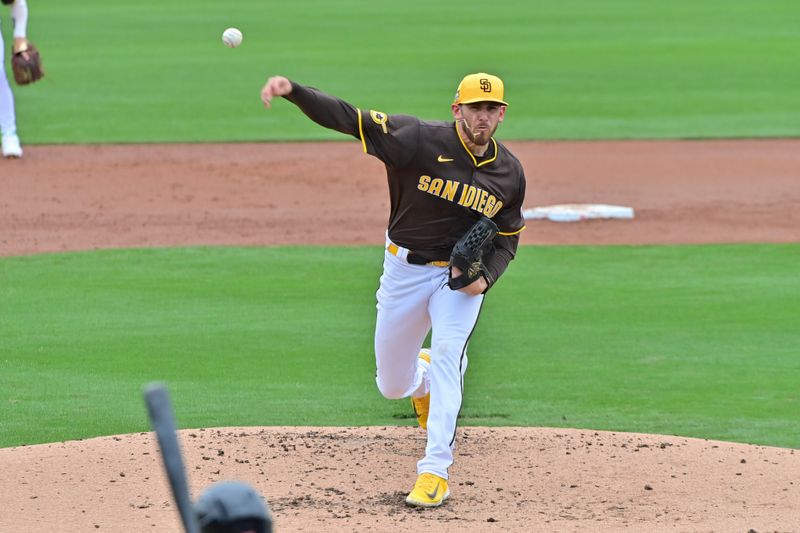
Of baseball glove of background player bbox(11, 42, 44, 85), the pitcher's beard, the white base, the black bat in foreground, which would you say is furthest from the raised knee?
the white base

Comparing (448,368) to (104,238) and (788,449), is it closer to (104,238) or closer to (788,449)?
(788,449)

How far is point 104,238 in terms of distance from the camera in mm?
13281

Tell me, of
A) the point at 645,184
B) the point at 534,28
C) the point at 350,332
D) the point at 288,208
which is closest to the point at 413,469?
the point at 350,332

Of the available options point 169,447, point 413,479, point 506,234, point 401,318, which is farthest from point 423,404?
point 169,447

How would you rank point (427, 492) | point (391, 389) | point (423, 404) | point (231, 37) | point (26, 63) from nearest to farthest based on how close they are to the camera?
point (427, 492) → point (231, 37) → point (391, 389) → point (423, 404) → point (26, 63)

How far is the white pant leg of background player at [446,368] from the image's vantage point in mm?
6223

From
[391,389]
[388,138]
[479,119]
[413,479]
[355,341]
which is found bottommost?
[413,479]

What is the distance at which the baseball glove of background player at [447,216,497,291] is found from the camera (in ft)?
20.4

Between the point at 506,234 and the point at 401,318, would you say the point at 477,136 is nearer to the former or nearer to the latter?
the point at 506,234

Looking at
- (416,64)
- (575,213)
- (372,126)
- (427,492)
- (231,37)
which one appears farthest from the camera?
(416,64)

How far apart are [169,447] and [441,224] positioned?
4.21 meters

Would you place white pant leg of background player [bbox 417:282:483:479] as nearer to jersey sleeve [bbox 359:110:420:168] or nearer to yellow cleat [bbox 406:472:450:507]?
yellow cleat [bbox 406:472:450:507]

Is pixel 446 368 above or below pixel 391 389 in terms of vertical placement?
above

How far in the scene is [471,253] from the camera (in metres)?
6.21
